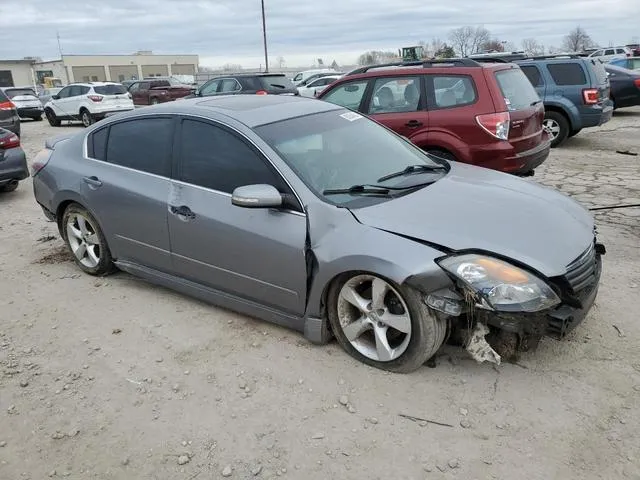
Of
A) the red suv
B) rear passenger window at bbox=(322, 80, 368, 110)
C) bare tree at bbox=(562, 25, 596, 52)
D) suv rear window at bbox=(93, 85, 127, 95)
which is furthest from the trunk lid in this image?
bare tree at bbox=(562, 25, 596, 52)

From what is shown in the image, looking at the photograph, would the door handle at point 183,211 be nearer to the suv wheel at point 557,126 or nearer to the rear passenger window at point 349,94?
the rear passenger window at point 349,94

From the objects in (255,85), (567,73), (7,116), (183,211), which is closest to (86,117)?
(7,116)

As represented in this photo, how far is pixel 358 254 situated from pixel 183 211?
1.44 meters

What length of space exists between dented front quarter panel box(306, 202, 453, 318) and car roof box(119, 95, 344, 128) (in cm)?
92

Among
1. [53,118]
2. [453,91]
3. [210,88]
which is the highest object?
[453,91]

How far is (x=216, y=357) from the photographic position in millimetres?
3562

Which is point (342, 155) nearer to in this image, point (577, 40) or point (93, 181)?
point (93, 181)

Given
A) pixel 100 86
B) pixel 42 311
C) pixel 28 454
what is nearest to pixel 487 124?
pixel 42 311

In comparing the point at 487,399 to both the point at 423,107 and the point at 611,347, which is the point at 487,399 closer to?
the point at 611,347

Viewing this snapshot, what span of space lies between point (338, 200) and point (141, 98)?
2551 cm

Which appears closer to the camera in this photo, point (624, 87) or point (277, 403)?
point (277, 403)

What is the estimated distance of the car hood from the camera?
3.03m

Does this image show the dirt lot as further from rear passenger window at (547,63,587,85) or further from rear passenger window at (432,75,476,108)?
rear passenger window at (547,63,587,85)

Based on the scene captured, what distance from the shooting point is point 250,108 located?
4078 mm
